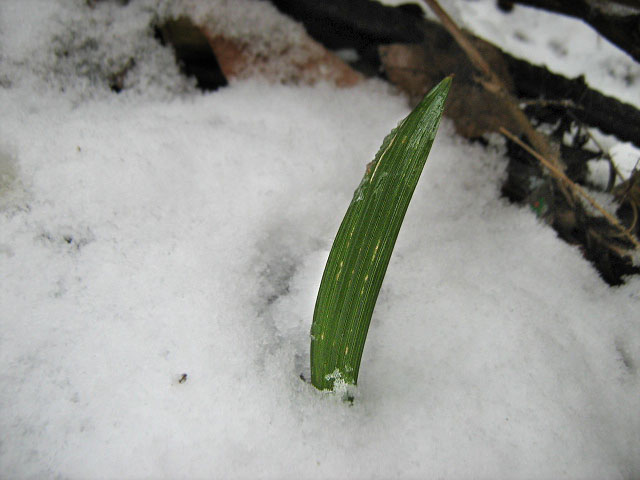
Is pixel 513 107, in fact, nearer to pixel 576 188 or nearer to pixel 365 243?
pixel 576 188

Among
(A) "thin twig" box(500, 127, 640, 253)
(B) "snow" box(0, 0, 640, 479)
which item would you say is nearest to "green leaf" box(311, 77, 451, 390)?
(B) "snow" box(0, 0, 640, 479)

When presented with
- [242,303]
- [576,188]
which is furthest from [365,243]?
Result: [576,188]

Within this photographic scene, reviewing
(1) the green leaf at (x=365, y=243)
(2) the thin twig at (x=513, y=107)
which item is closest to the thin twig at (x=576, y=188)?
(2) the thin twig at (x=513, y=107)

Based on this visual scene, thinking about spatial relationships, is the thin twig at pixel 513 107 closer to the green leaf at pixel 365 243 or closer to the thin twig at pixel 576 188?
the thin twig at pixel 576 188

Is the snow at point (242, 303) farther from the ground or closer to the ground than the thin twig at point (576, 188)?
closer to the ground

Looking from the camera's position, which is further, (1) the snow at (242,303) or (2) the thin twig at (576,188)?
(2) the thin twig at (576,188)
